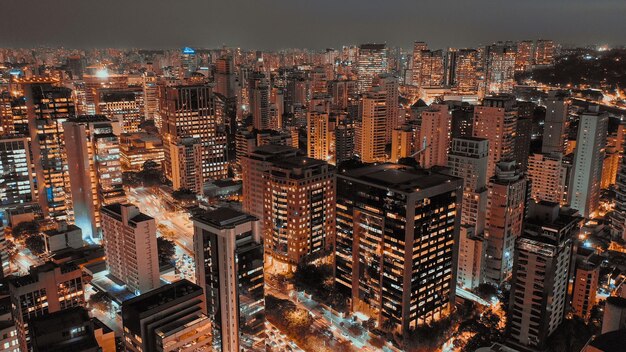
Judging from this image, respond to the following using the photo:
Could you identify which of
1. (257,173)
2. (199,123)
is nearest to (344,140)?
(199,123)

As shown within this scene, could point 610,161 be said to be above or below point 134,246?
above

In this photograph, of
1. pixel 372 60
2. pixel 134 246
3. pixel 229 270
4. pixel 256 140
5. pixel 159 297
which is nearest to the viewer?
pixel 159 297

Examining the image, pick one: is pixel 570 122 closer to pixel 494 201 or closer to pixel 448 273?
pixel 494 201

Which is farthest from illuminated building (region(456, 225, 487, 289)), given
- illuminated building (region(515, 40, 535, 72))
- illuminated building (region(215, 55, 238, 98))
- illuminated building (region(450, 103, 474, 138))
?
illuminated building (region(215, 55, 238, 98))

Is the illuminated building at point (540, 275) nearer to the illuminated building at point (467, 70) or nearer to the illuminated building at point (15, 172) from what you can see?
the illuminated building at point (15, 172)

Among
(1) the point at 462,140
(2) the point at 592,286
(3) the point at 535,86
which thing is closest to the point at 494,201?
(1) the point at 462,140

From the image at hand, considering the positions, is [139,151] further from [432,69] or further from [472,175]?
[432,69]

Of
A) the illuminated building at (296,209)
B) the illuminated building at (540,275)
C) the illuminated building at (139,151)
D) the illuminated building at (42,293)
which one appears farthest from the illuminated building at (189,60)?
the illuminated building at (540,275)
